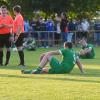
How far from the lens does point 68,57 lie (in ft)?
48.1

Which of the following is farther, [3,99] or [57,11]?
[57,11]

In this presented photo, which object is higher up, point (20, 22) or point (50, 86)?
point (20, 22)

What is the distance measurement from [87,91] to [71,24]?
2343 cm

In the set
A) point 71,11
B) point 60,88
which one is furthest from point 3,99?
point 71,11

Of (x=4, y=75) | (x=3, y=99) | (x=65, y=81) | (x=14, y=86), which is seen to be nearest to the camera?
(x=3, y=99)

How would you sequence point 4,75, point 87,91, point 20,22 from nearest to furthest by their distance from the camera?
point 87,91, point 4,75, point 20,22

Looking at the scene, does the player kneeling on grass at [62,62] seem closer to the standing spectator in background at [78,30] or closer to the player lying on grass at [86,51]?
the player lying on grass at [86,51]

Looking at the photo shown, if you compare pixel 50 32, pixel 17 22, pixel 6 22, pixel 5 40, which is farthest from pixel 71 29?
pixel 6 22

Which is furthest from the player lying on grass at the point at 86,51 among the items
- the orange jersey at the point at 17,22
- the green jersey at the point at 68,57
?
the green jersey at the point at 68,57

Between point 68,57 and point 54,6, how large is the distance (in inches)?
843

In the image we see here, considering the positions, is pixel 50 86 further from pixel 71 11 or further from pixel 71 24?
pixel 71 11

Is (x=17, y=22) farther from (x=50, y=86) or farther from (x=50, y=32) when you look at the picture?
(x=50, y=32)

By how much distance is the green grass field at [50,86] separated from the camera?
10305 mm

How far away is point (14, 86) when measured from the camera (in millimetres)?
11836
